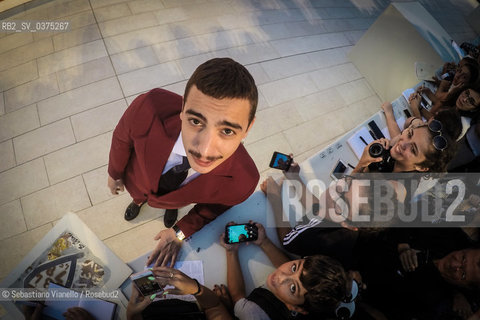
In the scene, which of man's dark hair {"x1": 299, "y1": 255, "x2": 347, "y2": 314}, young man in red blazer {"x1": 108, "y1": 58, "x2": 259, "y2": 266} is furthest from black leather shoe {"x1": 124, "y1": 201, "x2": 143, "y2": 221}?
man's dark hair {"x1": 299, "y1": 255, "x2": 347, "y2": 314}

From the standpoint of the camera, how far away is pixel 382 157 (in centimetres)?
197

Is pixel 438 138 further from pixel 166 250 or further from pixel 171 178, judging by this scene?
pixel 166 250

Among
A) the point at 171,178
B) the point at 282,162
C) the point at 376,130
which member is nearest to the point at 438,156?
the point at 376,130

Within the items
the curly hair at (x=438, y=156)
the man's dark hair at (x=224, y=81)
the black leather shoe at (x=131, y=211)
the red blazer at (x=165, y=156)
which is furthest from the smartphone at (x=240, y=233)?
the curly hair at (x=438, y=156)

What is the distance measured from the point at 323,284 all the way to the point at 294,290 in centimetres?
18

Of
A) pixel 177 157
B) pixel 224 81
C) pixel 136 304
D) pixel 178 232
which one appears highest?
pixel 224 81

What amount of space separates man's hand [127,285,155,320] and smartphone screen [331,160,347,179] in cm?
161

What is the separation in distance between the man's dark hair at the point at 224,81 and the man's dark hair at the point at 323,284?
1.00m

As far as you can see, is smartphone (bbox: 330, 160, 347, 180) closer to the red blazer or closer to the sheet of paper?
the red blazer

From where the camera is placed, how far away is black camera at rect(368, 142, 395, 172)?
1.95m

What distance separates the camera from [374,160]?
194 cm

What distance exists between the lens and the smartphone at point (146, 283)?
52.4 inches

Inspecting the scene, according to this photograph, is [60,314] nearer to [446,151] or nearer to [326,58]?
[446,151]

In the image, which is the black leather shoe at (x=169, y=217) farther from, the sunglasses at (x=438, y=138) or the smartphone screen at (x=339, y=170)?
the sunglasses at (x=438, y=138)
